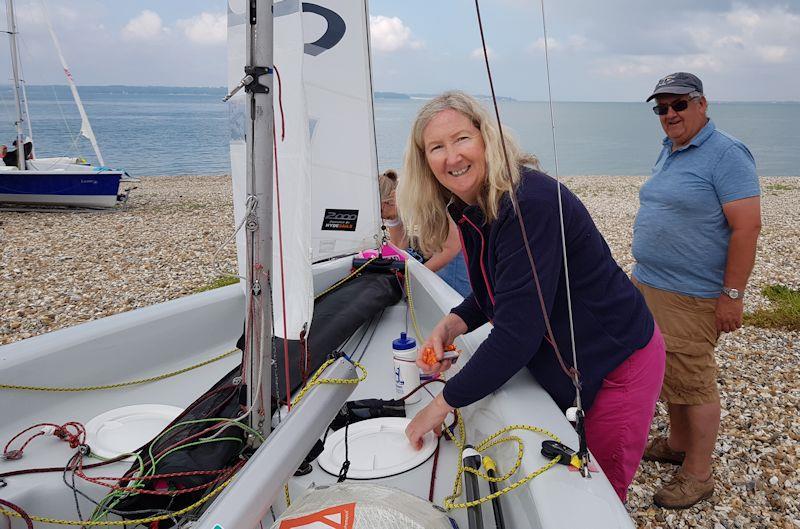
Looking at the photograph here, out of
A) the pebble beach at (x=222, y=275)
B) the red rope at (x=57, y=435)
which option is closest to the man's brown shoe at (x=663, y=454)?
the pebble beach at (x=222, y=275)

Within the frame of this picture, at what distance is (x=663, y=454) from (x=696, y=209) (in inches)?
56.1

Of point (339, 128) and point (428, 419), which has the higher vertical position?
point (339, 128)

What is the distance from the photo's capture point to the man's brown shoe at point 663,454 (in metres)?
3.19

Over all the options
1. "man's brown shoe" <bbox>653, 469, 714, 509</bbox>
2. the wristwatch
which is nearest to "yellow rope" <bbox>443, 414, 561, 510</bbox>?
the wristwatch

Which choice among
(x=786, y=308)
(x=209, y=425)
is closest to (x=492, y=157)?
(x=209, y=425)

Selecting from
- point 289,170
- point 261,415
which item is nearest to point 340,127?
point 289,170

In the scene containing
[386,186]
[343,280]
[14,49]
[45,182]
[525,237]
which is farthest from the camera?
[14,49]

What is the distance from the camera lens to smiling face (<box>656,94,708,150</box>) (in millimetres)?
2602

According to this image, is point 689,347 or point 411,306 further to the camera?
point 411,306

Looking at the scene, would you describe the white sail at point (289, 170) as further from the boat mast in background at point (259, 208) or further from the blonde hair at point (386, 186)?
the blonde hair at point (386, 186)

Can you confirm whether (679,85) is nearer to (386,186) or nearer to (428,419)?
(428,419)

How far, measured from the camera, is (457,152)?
5.33 feet

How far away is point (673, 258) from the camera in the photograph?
2678 mm

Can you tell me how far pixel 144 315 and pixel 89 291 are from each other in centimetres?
602
